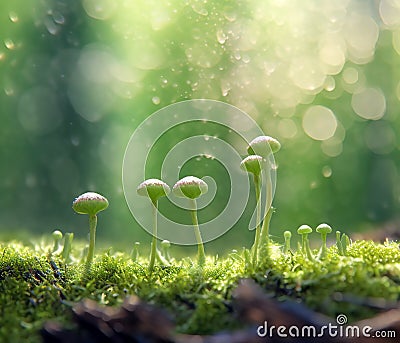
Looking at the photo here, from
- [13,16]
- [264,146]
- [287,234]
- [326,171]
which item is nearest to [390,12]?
[326,171]

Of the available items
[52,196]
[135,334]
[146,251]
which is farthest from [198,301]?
[52,196]

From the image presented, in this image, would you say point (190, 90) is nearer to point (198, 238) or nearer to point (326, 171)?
point (326, 171)

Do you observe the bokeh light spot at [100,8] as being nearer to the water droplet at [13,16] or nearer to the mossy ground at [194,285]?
the water droplet at [13,16]

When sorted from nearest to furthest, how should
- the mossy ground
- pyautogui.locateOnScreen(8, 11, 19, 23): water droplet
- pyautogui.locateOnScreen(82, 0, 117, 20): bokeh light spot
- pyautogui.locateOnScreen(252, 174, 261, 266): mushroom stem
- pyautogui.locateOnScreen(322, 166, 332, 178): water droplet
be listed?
the mossy ground, pyautogui.locateOnScreen(252, 174, 261, 266): mushroom stem, pyautogui.locateOnScreen(8, 11, 19, 23): water droplet, pyautogui.locateOnScreen(322, 166, 332, 178): water droplet, pyautogui.locateOnScreen(82, 0, 117, 20): bokeh light spot

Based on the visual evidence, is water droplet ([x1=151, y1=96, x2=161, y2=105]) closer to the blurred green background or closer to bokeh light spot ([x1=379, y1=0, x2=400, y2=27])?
the blurred green background

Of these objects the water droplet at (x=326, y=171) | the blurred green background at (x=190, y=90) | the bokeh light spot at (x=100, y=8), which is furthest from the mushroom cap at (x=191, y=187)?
the bokeh light spot at (x=100, y=8)

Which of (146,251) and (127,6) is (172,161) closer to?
(127,6)

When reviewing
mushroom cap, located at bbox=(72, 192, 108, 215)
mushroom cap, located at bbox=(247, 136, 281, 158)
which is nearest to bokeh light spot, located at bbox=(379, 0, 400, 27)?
mushroom cap, located at bbox=(247, 136, 281, 158)
